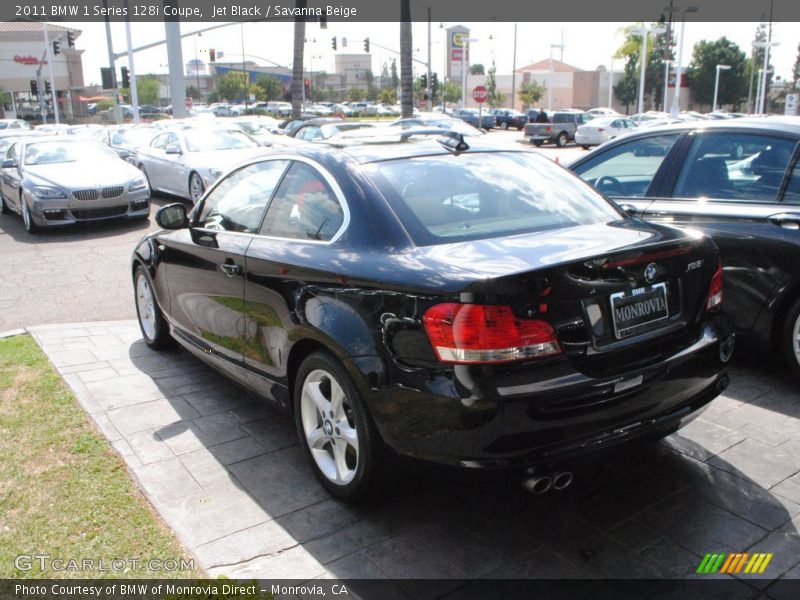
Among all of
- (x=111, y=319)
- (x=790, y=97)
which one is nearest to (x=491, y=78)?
(x=790, y=97)

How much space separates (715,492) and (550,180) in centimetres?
177

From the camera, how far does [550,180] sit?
13.0 feet

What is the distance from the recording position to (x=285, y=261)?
364 centimetres

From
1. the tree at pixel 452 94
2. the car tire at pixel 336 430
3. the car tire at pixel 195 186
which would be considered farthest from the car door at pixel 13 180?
the tree at pixel 452 94

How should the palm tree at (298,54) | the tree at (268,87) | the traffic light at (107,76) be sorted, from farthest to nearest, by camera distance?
the tree at (268,87), the traffic light at (107,76), the palm tree at (298,54)

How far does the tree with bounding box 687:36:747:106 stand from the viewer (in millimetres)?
82375

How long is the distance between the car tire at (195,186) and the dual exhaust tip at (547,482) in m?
11.4

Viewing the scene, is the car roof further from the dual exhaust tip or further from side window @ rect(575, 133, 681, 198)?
the dual exhaust tip

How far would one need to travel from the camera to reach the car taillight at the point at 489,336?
2729 millimetres

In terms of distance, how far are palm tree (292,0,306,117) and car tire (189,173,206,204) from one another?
1641 centimetres

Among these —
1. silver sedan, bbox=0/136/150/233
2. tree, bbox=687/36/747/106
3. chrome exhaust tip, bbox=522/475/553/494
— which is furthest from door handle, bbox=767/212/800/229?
tree, bbox=687/36/747/106

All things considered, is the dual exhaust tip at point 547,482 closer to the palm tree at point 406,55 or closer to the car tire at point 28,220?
the car tire at point 28,220

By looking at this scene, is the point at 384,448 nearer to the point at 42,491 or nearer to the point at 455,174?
the point at 455,174

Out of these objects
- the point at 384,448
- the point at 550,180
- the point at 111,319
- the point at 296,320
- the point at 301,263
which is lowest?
the point at 111,319
